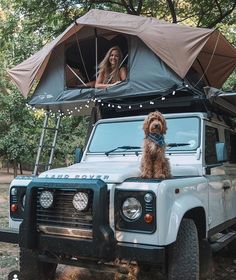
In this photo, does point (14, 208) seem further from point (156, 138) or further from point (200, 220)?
point (200, 220)

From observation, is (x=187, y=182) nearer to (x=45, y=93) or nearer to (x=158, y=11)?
(x=45, y=93)

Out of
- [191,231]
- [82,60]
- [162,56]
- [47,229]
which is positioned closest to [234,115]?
[162,56]

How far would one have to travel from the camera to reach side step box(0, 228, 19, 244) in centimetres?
481

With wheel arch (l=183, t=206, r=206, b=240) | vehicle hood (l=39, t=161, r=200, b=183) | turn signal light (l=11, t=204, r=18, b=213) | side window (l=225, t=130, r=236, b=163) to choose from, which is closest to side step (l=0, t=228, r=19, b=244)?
turn signal light (l=11, t=204, r=18, b=213)

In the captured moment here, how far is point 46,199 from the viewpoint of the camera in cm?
455

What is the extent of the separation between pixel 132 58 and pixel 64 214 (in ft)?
9.18

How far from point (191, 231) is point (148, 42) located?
2749 mm

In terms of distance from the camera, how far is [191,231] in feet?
14.7

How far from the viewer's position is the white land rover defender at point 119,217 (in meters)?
4.16

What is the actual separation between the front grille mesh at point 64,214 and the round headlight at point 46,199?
35 millimetres

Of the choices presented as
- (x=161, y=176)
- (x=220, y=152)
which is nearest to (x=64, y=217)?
(x=161, y=176)

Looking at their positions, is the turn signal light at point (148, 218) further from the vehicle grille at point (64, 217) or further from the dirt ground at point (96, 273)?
the dirt ground at point (96, 273)

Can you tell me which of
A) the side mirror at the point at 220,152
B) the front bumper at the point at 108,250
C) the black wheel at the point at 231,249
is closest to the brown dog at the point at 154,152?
the front bumper at the point at 108,250

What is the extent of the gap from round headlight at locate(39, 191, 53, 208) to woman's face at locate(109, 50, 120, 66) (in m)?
2.91
